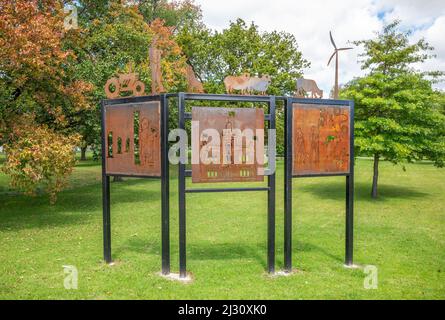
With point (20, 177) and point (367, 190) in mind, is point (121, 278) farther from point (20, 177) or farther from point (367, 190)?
point (367, 190)

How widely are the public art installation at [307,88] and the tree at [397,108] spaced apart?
8793 millimetres

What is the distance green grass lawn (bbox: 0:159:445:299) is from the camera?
6266mm

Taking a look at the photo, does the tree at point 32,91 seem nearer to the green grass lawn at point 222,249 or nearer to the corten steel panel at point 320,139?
the green grass lawn at point 222,249

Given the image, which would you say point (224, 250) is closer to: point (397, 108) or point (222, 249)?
point (222, 249)

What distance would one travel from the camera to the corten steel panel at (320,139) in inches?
282

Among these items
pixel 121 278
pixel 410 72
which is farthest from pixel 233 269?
pixel 410 72

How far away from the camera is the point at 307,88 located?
294 inches

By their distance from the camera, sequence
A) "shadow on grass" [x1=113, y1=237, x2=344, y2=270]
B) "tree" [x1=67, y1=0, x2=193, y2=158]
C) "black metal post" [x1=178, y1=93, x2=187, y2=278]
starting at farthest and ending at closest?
"tree" [x1=67, y1=0, x2=193, y2=158]
"shadow on grass" [x1=113, y1=237, x2=344, y2=270]
"black metal post" [x1=178, y1=93, x2=187, y2=278]

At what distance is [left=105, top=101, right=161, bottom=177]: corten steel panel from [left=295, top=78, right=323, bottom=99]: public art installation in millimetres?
2560

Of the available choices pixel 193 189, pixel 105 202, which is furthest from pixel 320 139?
pixel 105 202

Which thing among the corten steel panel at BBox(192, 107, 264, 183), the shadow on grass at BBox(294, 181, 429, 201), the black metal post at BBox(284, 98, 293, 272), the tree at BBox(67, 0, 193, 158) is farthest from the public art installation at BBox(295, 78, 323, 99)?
the shadow on grass at BBox(294, 181, 429, 201)

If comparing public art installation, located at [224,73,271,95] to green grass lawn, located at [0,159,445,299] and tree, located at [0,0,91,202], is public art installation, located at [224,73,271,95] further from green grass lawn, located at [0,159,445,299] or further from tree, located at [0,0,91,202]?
tree, located at [0,0,91,202]

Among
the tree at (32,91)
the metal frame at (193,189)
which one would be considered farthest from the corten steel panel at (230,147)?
the tree at (32,91)

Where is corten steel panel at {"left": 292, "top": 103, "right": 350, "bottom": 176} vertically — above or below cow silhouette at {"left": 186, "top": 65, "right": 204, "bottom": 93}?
below
